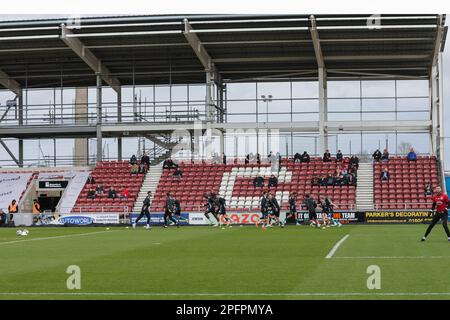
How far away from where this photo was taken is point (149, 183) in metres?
52.2

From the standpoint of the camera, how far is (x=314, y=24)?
1742 inches

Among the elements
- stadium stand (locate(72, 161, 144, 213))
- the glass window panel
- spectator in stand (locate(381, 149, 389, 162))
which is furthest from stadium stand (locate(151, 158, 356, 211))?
the glass window panel

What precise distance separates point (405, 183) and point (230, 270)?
35006mm

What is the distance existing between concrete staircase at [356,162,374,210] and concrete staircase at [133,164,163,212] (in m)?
13.6

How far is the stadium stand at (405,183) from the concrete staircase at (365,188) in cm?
35

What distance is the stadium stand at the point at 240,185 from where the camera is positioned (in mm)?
47906

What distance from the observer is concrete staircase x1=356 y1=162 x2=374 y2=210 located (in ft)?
154

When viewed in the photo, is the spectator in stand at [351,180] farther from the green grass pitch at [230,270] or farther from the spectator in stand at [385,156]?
the green grass pitch at [230,270]

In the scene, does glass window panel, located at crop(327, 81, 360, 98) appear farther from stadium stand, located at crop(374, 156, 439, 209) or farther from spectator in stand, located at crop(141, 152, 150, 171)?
spectator in stand, located at crop(141, 152, 150, 171)

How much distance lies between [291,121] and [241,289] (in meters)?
42.1

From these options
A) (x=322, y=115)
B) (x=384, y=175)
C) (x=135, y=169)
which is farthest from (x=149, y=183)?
(x=384, y=175)

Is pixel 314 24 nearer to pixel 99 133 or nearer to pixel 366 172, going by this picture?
pixel 366 172
